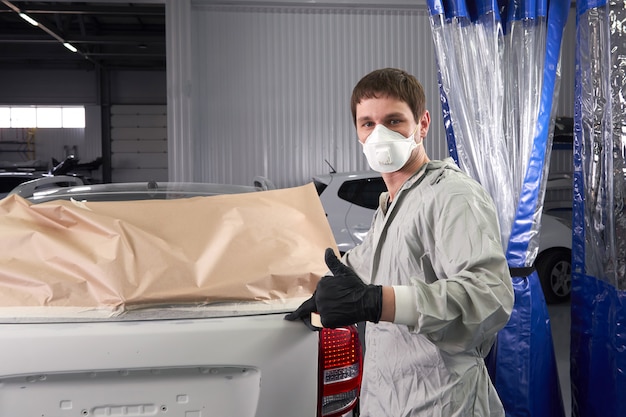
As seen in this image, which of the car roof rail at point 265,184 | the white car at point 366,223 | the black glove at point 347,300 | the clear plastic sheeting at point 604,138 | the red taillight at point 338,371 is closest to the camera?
the black glove at point 347,300

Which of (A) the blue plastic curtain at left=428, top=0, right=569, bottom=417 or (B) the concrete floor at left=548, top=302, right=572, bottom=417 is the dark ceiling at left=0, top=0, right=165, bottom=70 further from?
(A) the blue plastic curtain at left=428, top=0, right=569, bottom=417

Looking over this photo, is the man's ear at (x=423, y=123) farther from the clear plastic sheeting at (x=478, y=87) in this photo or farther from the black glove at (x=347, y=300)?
the clear plastic sheeting at (x=478, y=87)

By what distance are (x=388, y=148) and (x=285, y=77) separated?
725 centimetres

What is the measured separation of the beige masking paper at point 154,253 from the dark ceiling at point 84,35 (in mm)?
10175

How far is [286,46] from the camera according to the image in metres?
8.59

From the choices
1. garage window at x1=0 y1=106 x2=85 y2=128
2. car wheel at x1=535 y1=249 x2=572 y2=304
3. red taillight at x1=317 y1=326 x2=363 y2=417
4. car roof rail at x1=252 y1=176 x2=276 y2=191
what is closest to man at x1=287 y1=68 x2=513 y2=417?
red taillight at x1=317 y1=326 x2=363 y2=417

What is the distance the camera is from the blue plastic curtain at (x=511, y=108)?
2830 mm

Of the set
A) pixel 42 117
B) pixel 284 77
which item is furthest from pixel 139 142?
pixel 284 77

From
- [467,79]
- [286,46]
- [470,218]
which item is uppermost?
[286,46]

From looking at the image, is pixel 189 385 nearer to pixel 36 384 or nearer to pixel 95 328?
pixel 95 328

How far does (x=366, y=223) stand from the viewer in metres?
6.52

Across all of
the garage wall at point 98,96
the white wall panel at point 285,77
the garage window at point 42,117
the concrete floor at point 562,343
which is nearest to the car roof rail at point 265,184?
the concrete floor at point 562,343

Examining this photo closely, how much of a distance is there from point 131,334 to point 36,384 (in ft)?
0.90

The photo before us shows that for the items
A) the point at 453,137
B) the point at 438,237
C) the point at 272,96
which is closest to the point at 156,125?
the point at 272,96
